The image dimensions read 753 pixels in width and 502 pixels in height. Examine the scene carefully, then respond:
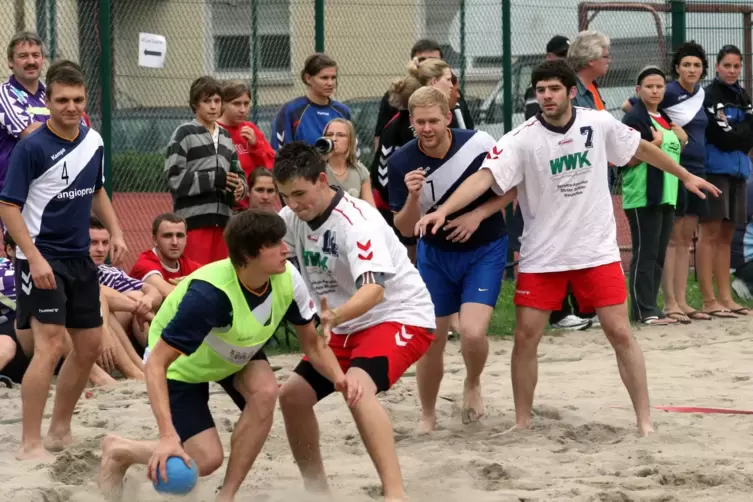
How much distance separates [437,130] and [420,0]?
18.7ft

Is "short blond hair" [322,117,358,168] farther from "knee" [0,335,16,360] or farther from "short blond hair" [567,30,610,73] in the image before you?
"knee" [0,335,16,360]

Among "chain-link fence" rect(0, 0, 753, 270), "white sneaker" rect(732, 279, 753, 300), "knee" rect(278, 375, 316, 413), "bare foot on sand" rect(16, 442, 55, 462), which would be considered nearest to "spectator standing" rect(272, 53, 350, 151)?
"chain-link fence" rect(0, 0, 753, 270)

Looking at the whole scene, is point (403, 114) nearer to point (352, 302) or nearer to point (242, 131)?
point (242, 131)

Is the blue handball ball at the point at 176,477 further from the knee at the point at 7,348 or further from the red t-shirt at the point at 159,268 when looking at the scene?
the red t-shirt at the point at 159,268

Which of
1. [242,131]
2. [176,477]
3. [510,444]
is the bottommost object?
[510,444]

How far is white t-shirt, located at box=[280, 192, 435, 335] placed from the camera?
522cm

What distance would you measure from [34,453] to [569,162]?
10.2 ft

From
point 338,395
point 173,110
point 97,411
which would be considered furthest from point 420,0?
point 97,411

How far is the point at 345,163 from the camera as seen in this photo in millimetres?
8422

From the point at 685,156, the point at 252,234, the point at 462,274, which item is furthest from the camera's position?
the point at 685,156

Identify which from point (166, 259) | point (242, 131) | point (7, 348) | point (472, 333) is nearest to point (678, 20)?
point (242, 131)

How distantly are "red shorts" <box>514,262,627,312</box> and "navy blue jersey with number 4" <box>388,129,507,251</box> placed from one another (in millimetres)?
324

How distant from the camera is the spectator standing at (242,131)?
8734 millimetres

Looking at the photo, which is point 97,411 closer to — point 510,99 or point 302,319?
point 302,319
